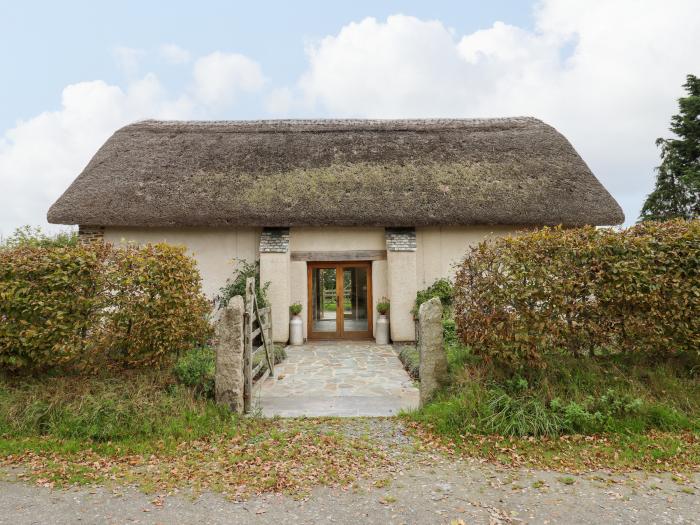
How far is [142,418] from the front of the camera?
189 inches

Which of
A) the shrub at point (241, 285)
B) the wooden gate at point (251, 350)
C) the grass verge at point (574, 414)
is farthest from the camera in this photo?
the shrub at point (241, 285)

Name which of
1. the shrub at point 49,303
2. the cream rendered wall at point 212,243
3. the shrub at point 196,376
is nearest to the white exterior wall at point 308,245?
the cream rendered wall at point 212,243

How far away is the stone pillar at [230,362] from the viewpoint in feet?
17.5

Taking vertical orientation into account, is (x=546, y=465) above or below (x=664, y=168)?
below

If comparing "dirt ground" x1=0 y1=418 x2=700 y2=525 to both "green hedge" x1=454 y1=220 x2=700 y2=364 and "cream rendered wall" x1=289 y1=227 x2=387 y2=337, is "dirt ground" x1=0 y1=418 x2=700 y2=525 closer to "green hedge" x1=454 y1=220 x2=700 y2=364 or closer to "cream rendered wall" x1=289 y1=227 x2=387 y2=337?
"green hedge" x1=454 y1=220 x2=700 y2=364

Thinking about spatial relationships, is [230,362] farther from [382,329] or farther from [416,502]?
[382,329]

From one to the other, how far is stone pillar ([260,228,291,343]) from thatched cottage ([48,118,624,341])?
0.09 ft

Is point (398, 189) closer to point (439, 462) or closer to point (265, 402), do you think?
point (265, 402)

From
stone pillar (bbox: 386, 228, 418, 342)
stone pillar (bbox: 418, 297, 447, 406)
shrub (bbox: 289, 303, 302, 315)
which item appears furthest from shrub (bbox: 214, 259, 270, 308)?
stone pillar (bbox: 418, 297, 447, 406)

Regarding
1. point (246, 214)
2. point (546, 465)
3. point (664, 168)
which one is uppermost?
point (664, 168)

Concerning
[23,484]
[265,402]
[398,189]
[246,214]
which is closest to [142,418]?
[23,484]

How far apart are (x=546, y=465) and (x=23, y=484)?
481 cm

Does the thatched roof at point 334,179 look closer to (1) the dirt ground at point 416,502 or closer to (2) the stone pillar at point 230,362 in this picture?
(2) the stone pillar at point 230,362

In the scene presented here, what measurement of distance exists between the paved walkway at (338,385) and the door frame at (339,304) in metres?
1.58
